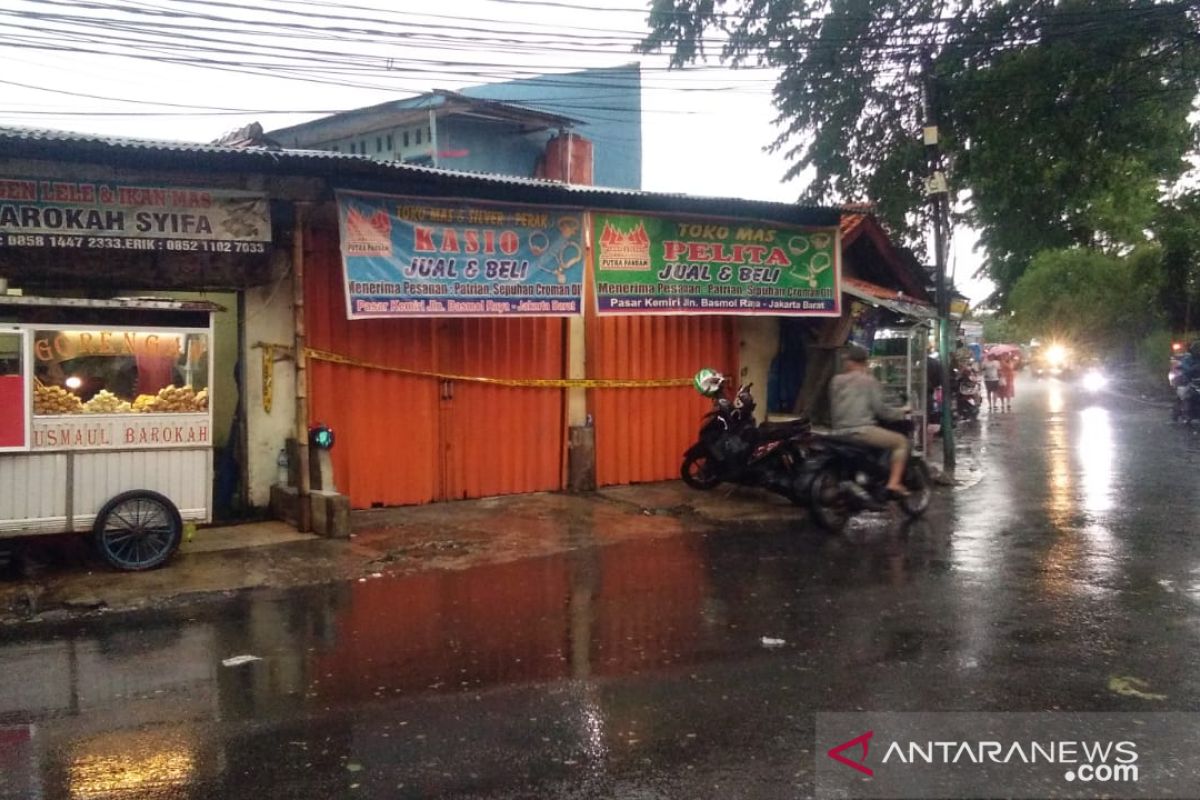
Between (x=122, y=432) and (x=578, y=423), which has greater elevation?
(x=122, y=432)

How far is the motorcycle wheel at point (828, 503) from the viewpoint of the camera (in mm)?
9031

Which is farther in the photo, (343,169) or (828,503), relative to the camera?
(828,503)

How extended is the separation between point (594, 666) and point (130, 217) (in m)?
5.47

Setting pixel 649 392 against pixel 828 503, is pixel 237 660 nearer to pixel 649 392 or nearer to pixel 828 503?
pixel 828 503

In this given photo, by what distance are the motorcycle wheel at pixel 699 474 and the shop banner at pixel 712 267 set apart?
169cm

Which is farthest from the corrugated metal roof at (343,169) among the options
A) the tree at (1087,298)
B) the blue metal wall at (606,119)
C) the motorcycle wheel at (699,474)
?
→ the tree at (1087,298)

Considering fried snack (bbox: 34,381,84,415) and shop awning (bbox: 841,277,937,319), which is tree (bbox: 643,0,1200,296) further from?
fried snack (bbox: 34,381,84,415)

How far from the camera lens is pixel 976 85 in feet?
53.2

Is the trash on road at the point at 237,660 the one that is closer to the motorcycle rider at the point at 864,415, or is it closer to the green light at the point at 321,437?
the green light at the point at 321,437

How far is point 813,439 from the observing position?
9977mm

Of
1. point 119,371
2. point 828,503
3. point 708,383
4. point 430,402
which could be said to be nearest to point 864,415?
point 828,503

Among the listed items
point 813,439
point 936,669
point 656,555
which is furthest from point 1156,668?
point 813,439

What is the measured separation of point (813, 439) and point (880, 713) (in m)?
5.62

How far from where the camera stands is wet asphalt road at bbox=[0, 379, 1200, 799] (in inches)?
157
